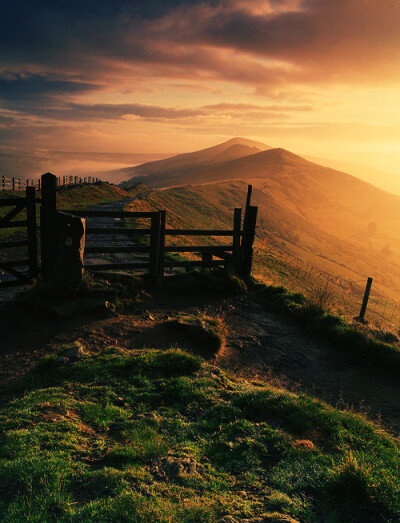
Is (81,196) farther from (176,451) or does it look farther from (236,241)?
(176,451)

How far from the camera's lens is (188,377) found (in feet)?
19.9

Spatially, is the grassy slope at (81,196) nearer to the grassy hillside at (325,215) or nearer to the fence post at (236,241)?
the fence post at (236,241)

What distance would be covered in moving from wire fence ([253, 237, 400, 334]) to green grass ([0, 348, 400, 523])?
6.04 m

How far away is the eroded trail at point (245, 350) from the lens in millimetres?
6797

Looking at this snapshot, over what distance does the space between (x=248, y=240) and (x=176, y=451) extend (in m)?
9.20

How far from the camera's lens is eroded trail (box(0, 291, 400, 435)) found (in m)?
6.80

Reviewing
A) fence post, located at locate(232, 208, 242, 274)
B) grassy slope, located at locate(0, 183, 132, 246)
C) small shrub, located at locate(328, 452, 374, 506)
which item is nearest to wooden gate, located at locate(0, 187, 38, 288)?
fence post, located at locate(232, 208, 242, 274)

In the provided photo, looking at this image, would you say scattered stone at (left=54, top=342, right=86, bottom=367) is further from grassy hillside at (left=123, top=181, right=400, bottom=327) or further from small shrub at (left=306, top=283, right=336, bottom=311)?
grassy hillside at (left=123, top=181, right=400, bottom=327)

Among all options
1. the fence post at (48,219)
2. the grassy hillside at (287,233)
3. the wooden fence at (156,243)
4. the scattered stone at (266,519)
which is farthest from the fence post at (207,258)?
the grassy hillside at (287,233)

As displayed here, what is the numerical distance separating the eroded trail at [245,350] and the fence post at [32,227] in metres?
1.67

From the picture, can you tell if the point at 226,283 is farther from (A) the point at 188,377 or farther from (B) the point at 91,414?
(B) the point at 91,414

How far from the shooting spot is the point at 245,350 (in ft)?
27.6

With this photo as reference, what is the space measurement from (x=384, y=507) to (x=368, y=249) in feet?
377

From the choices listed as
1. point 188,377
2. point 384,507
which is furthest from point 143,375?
point 384,507
